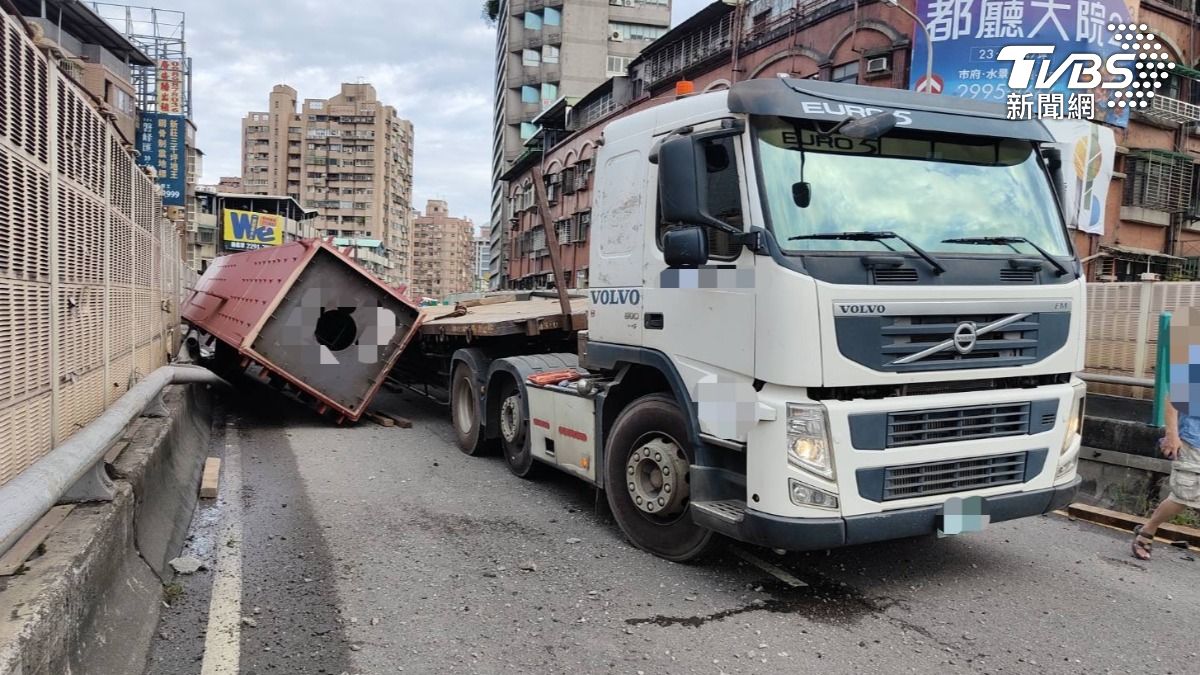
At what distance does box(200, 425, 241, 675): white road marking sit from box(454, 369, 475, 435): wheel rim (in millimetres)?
2422

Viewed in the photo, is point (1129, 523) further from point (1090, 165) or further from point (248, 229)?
point (248, 229)

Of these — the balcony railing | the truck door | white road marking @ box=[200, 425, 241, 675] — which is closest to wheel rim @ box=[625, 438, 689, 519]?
the truck door

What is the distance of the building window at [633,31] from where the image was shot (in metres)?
73.5

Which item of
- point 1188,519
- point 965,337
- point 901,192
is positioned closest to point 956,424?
point 965,337

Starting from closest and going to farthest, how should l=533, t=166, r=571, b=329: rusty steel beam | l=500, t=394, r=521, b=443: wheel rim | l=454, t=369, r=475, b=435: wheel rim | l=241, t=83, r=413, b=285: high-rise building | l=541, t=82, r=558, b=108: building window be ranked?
l=533, t=166, r=571, b=329: rusty steel beam → l=500, t=394, r=521, b=443: wheel rim → l=454, t=369, r=475, b=435: wheel rim → l=541, t=82, r=558, b=108: building window → l=241, t=83, r=413, b=285: high-rise building

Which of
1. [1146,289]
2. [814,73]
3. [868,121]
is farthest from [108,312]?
[814,73]

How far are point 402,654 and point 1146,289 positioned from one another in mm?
9660

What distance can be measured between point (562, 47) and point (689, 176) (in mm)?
72891

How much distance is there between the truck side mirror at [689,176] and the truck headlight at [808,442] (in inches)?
42.8

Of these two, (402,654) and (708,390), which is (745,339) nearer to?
(708,390)

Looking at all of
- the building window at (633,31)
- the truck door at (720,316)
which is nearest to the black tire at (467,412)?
the truck door at (720,316)

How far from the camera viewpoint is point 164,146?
36656mm

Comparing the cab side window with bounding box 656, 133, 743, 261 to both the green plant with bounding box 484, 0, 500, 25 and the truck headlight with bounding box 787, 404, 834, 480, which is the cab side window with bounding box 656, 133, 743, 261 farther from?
the green plant with bounding box 484, 0, 500, 25

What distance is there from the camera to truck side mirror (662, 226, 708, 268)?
4.24m
